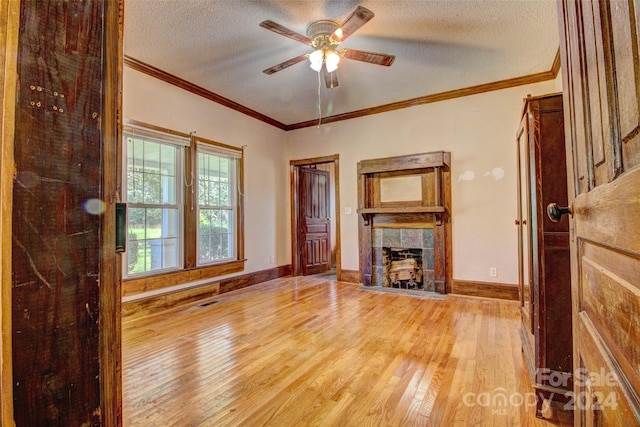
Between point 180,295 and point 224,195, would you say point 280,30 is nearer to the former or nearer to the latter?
point 224,195

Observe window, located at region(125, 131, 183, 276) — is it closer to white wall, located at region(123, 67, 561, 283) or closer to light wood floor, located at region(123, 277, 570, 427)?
white wall, located at region(123, 67, 561, 283)

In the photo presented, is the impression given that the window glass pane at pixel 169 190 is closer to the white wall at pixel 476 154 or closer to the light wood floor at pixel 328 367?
the light wood floor at pixel 328 367

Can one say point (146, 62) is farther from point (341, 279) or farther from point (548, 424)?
point (548, 424)

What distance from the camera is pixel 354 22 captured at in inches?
89.8

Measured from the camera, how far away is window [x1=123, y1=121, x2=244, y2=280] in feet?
11.0

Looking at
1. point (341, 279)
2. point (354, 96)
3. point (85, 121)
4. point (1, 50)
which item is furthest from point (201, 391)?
point (354, 96)

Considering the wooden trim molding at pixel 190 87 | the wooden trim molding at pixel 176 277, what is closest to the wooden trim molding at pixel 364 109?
the wooden trim molding at pixel 190 87

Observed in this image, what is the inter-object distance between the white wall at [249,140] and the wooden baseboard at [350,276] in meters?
1.11

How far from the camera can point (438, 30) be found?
8.97 ft

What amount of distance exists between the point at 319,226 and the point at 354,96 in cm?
267

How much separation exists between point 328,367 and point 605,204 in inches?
78.1

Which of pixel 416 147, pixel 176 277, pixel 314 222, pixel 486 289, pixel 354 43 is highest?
pixel 354 43

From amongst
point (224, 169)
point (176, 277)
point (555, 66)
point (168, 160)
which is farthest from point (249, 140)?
point (555, 66)

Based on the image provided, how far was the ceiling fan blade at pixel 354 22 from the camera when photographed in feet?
6.96
